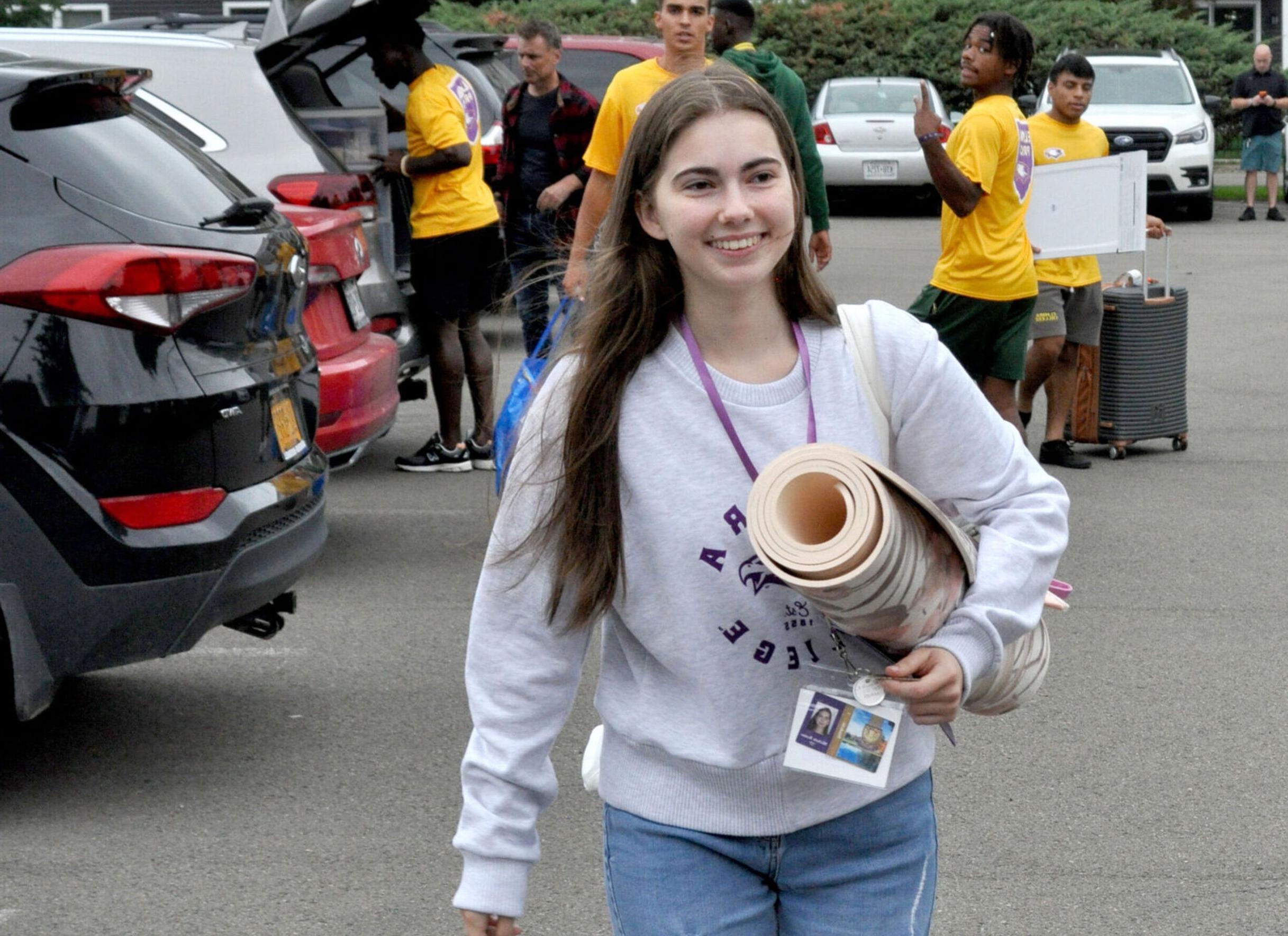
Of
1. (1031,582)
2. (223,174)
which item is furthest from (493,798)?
(223,174)

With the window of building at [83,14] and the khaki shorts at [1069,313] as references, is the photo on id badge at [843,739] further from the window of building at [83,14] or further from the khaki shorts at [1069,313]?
the window of building at [83,14]

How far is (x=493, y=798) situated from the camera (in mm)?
2379

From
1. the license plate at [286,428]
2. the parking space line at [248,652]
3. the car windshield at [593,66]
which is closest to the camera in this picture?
the license plate at [286,428]

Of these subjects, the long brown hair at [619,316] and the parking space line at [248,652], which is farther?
the parking space line at [248,652]

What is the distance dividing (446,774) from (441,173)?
4.15 meters

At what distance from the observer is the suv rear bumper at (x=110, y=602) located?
168 inches

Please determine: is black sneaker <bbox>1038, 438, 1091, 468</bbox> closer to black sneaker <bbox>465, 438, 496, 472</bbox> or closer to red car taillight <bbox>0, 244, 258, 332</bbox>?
black sneaker <bbox>465, 438, 496, 472</bbox>

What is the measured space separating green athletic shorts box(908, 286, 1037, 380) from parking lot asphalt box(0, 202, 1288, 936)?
0.78 metres

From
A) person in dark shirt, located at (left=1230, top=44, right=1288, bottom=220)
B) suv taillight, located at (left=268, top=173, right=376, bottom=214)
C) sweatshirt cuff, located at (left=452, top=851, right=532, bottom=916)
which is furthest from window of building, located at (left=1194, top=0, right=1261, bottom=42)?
sweatshirt cuff, located at (left=452, top=851, right=532, bottom=916)

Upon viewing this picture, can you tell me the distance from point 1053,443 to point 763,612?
22.2 ft

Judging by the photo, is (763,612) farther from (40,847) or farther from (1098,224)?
(1098,224)

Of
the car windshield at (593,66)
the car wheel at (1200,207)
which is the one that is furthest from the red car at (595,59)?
the car wheel at (1200,207)

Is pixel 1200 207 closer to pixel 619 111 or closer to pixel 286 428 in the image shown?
pixel 619 111

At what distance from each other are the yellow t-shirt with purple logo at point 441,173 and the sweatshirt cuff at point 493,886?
6.27m
